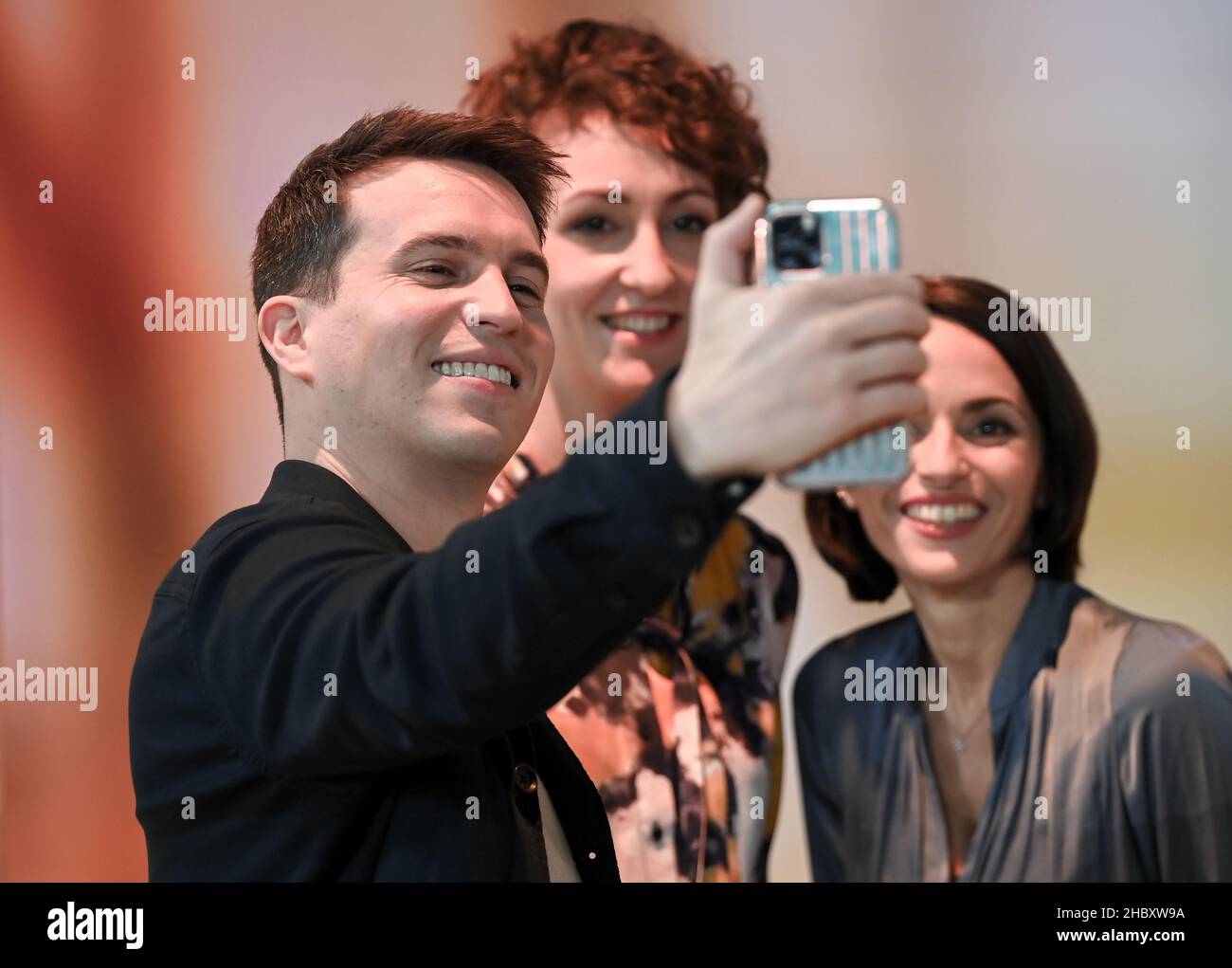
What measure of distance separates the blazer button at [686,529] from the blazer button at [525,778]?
1.44ft

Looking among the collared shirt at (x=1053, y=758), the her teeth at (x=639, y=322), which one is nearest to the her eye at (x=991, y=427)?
the collared shirt at (x=1053, y=758)

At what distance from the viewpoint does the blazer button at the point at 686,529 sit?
0.84 m

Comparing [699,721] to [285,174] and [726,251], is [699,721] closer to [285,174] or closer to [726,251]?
[285,174]

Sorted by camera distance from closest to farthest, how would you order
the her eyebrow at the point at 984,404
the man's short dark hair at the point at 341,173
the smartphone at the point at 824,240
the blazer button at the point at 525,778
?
the smartphone at the point at 824,240 < the blazer button at the point at 525,778 < the man's short dark hair at the point at 341,173 < the her eyebrow at the point at 984,404

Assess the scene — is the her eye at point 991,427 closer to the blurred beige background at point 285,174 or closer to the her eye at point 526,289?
the blurred beige background at point 285,174

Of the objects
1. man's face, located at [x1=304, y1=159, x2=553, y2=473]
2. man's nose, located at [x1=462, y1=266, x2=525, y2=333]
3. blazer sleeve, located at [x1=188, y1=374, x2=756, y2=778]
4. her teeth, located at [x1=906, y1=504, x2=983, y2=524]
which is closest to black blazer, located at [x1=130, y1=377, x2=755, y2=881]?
blazer sleeve, located at [x1=188, y1=374, x2=756, y2=778]

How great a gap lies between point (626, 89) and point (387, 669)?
4.71 ft

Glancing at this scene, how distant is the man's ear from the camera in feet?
4.49

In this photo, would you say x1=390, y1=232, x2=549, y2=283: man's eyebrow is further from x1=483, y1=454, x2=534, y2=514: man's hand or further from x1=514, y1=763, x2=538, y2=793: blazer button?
x1=483, y1=454, x2=534, y2=514: man's hand

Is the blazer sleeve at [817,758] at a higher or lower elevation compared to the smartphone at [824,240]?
lower

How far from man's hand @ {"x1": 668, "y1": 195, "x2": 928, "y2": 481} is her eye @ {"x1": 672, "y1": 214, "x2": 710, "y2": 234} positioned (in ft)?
4.34

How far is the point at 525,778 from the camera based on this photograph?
3.98 feet

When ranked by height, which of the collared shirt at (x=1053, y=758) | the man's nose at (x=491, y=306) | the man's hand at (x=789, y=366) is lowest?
the collared shirt at (x=1053, y=758)
